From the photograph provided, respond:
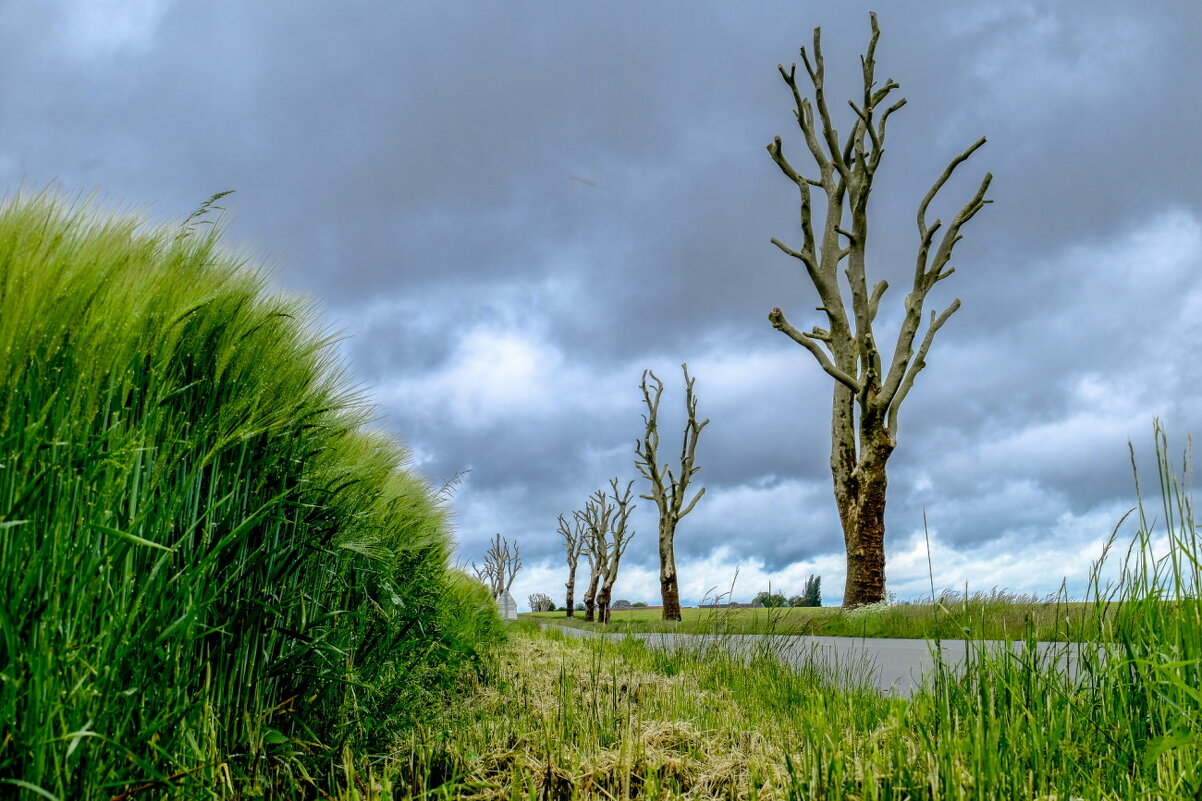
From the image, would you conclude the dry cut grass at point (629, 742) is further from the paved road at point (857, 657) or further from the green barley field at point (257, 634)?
the paved road at point (857, 657)

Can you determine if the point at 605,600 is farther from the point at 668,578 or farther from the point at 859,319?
the point at 859,319

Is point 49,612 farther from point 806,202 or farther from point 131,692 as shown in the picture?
point 806,202

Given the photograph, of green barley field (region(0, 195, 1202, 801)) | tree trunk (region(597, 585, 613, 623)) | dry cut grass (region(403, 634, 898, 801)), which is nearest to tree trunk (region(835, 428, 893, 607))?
dry cut grass (region(403, 634, 898, 801))

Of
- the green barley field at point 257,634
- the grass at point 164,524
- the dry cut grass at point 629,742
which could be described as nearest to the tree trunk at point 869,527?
the dry cut grass at point 629,742

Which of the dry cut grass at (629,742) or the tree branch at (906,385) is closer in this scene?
the dry cut grass at (629,742)

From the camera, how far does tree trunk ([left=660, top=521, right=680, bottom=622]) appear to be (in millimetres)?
22312

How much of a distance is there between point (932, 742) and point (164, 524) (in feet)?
6.81

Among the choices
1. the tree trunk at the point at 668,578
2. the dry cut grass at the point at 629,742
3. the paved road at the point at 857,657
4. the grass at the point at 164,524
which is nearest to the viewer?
the grass at the point at 164,524

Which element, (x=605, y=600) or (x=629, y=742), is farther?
(x=605, y=600)

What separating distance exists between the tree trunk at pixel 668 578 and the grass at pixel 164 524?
20.1 m

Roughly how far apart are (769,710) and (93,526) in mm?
3346

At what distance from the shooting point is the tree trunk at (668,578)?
2231cm

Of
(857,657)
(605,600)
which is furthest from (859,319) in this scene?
(605,600)

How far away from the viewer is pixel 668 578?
22.5m
